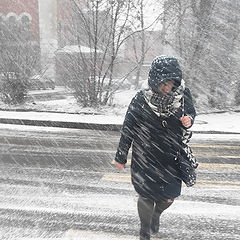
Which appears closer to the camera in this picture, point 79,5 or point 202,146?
point 202,146

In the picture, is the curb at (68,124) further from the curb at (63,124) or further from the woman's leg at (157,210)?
the woman's leg at (157,210)

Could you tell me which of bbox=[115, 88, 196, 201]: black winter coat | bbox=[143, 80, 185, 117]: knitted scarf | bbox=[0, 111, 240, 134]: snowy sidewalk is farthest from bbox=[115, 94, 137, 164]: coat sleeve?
bbox=[0, 111, 240, 134]: snowy sidewalk

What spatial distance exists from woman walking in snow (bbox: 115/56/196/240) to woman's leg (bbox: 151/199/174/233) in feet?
0.12

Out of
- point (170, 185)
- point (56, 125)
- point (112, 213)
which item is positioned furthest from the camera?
point (56, 125)

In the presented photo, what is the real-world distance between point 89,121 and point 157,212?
6.56m

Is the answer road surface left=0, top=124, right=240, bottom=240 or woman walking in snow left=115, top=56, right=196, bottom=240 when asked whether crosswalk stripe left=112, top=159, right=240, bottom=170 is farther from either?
woman walking in snow left=115, top=56, right=196, bottom=240

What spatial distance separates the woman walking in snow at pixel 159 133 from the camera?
2.59 m

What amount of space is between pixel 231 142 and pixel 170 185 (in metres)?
5.61

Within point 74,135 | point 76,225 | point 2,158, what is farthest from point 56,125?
point 76,225

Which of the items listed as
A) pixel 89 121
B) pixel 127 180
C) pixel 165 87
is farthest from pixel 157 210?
pixel 89 121

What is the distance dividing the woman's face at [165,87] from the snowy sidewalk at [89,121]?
647cm

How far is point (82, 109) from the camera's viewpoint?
1151cm

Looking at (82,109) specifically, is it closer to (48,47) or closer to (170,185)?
(170,185)

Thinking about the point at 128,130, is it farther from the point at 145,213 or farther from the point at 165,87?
the point at 145,213
